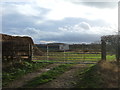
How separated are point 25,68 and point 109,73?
17.5ft

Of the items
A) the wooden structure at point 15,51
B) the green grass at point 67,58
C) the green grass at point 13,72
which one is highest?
the wooden structure at point 15,51

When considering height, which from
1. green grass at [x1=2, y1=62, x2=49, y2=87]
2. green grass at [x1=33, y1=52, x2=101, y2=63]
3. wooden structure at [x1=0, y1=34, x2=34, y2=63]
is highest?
wooden structure at [x1=0, y1=34, x2=34, y2=63]

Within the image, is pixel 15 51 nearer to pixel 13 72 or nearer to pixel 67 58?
pixel 13 72

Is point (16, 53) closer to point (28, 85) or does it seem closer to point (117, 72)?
point (28, 85)

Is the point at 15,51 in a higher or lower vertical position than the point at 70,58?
higher

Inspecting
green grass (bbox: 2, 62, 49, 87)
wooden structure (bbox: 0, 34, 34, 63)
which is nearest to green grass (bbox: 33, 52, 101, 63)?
wooden structure (bbox: 0, 34, 34, 63)

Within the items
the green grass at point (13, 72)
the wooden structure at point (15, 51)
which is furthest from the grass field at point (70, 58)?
the green grass at point (13, 72)

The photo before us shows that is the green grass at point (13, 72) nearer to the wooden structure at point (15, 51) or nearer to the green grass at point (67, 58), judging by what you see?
the wooden structure at point (15, 51)

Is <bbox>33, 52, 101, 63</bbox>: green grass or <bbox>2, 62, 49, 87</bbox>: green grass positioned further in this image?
<bbox>33, 52, 101, 63</bbox>: green grass

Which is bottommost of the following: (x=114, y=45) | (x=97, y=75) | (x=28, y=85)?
(x=28, y=85)

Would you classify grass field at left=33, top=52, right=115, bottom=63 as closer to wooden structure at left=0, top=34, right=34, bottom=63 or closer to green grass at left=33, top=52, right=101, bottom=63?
green grass at left=33, top=52, right=101, bottom=63

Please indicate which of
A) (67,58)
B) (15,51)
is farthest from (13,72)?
(67,58)

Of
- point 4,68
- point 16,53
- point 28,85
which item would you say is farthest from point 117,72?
point 16,53

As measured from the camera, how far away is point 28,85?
20.8ft
